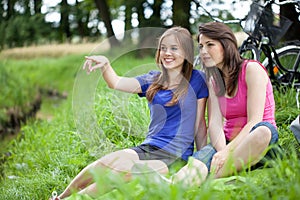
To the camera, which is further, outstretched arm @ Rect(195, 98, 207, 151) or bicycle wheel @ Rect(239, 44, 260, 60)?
bicycle wheel @ Rect(239, 44, 260, 60)

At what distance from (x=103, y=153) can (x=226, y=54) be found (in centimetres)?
109

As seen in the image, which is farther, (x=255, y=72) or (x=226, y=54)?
(x=226, y=54)

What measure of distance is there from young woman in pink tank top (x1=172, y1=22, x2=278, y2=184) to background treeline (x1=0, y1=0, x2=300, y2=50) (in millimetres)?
7137

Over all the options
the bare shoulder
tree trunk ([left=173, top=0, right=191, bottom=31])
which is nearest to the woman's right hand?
the bare shoulder

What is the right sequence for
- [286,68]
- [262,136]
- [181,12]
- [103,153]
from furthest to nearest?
[181,12]
[286,68]
[103,153]
[262,136]

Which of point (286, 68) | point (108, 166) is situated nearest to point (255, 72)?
point (108, 166)

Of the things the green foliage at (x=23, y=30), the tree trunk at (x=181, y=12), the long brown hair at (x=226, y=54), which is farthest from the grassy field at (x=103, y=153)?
the green foliage at (x=23, y=30)

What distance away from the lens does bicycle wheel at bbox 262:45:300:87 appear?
14.1 feet

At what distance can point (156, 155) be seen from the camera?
2877mm

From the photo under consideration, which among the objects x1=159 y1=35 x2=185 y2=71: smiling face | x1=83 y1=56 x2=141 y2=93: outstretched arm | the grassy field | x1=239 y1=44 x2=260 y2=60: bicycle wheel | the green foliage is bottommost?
the green foliage

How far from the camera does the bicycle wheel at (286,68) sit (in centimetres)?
429

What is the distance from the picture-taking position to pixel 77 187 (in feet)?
9.30

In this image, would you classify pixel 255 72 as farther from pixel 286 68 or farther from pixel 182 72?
pixel 286 68

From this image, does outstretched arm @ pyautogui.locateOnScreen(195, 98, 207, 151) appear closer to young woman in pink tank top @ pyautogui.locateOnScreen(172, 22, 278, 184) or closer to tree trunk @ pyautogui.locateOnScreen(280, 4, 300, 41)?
young woman in pink tank top @ pyautogui.locateOnScreen(172, 22, 278, 184)
